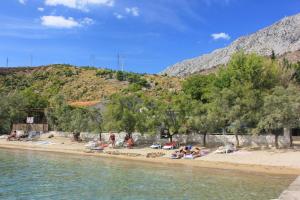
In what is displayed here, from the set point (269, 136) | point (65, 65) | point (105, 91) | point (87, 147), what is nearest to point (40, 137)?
point (87, 147)

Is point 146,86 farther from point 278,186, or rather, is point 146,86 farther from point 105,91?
point 278,186

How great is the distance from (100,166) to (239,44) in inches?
6183

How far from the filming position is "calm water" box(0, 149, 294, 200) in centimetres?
2630

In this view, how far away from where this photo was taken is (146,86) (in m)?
129

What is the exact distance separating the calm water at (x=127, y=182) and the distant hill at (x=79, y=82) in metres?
74.8

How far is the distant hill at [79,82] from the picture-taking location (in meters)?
125

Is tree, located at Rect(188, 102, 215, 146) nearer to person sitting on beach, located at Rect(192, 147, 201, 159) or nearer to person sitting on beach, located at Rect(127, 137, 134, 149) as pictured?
person sitting on beach, located at Rect(192, 147, 201, 159)

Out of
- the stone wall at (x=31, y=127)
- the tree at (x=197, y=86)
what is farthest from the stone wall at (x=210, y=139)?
the tree at (x=197, y=86)

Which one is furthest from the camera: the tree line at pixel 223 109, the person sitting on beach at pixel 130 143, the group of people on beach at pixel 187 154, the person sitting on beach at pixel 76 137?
the person sitting on beach at pixel 76 137

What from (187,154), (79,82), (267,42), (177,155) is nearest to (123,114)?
(177,155)

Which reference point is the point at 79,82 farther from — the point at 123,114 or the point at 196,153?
the point at 196,153

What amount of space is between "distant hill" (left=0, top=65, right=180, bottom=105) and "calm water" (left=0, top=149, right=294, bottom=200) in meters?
74.8

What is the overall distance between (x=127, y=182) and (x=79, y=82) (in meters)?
108

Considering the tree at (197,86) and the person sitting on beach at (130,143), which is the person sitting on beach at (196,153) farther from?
the tree at (197,86)
